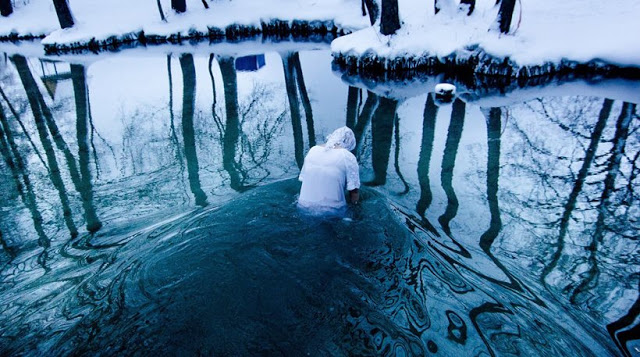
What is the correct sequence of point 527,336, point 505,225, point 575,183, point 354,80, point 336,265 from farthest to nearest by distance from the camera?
1. point 354,80
2. point 575,183
3. point 505,225
4. point 336,265
5. point 527,336

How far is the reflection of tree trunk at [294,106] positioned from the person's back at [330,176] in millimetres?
2658

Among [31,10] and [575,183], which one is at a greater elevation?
[31,10]

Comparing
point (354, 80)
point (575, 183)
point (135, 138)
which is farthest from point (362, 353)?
point (354, 80)

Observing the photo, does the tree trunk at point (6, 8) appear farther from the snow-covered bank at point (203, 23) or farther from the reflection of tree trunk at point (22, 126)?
the reflection of tree trunk at point (22, 126)

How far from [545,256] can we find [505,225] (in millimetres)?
819

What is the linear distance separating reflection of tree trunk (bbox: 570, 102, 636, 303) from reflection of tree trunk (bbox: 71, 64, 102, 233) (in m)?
6.52

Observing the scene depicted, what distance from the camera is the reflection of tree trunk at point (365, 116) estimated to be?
9.05 m

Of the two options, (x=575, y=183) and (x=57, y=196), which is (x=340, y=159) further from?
(x=57, y=196)

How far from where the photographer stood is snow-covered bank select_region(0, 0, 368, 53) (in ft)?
69.0

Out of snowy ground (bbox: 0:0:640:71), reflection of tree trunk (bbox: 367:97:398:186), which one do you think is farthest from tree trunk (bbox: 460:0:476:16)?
reflection of tree trunk (bbox: 367:97:398:186)

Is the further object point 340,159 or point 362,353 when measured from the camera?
point 340,159

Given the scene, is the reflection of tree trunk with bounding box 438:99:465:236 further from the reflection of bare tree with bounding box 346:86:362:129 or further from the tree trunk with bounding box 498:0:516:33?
the tree trunk with bounding box 498:0:516:33

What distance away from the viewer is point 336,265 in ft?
13.4

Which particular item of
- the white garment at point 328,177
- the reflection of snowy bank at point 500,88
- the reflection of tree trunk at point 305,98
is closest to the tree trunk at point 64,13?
the reflection of tree trunk at point 305,98
